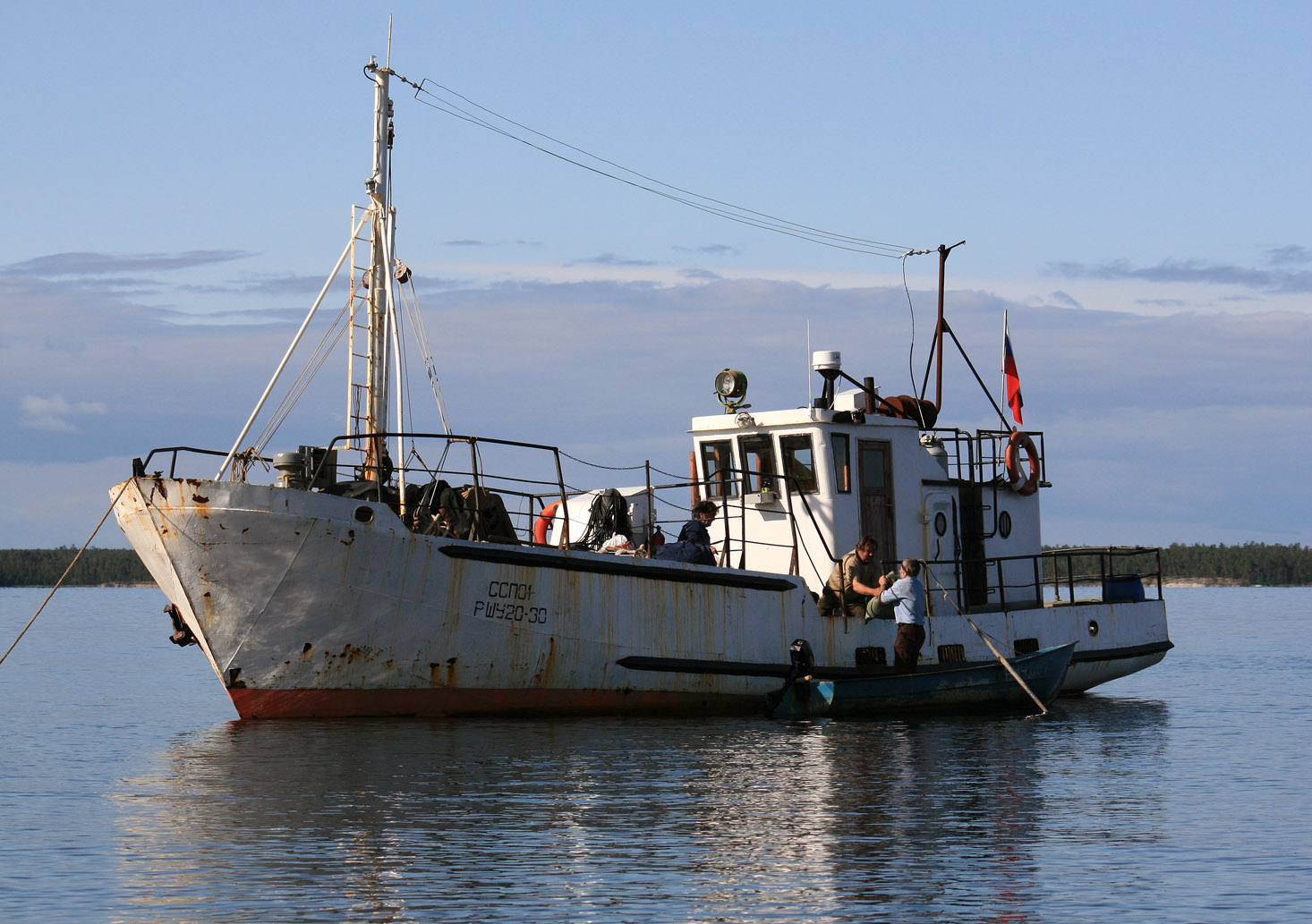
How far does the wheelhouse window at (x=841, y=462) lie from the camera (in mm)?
19609

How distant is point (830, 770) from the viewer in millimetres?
14500

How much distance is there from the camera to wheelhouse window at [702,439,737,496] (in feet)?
66.2

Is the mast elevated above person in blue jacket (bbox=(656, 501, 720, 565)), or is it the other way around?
the mast

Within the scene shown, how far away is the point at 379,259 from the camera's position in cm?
2378

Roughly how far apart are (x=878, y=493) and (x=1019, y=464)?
3359 millimetres

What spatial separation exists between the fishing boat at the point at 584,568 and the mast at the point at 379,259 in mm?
876

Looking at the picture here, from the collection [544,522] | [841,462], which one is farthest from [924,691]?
[544,522]

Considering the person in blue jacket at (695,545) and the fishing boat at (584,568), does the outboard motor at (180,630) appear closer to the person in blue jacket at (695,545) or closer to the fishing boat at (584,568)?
the fishing boat at (584,568)

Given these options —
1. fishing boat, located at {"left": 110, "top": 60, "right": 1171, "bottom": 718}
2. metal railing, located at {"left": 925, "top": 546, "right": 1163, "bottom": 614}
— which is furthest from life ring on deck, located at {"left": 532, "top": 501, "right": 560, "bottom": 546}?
metal railing, located at {"left": 925, "top": 546, "right": 1163, "bottom": 614}

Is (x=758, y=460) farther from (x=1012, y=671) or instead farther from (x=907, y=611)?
(x=1012, y=671)

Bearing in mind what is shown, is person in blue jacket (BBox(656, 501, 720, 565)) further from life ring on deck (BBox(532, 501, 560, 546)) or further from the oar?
the oar

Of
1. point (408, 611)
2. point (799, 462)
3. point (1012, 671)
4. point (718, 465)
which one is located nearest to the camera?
point (408, 611)

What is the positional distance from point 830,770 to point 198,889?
22.6 ft

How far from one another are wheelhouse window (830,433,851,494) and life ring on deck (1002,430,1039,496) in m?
3.52
